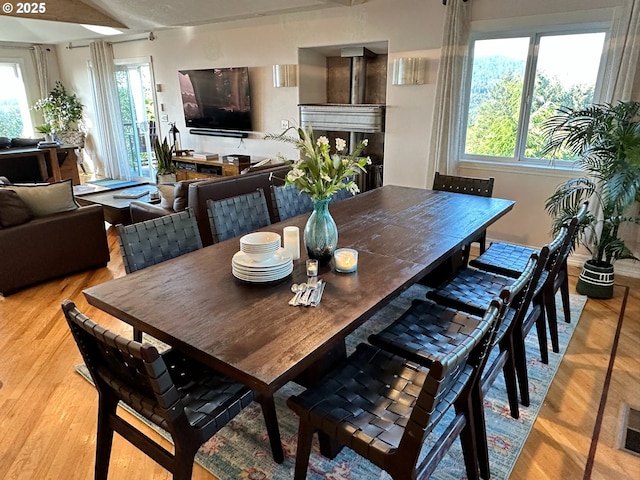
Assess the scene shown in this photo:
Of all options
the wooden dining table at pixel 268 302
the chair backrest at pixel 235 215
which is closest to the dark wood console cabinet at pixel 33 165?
the chair backrest at pixel 235 215

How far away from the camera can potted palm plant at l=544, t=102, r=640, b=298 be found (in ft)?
9.75

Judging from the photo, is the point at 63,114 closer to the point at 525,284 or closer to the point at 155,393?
the point at 155,393

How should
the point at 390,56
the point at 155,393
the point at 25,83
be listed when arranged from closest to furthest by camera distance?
1. the point at 155,393
2. the point at 390,56
3. the point at 25,83

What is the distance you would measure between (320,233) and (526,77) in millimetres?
3250

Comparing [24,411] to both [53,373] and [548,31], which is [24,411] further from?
[548,31]

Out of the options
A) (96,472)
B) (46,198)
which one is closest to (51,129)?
(46,198)

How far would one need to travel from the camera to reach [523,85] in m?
4.09

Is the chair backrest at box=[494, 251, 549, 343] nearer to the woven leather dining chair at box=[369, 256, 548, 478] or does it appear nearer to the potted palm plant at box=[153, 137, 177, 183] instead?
the woven leather dining chair at box=[369, 256, 548, 478]

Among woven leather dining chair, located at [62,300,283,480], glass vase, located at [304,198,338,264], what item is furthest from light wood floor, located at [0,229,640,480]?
glass vase, located at [304,198,338,264]

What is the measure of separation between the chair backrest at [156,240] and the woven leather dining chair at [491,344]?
109 centimetres

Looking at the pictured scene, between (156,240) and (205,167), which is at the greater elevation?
(156,240)

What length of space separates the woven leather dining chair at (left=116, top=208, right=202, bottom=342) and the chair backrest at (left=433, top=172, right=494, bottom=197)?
2238 millimetres

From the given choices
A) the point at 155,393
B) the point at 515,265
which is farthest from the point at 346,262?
the point at 515,265

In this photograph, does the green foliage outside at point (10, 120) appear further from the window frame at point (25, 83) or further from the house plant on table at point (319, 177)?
the house plant on table at point (319, 177)
